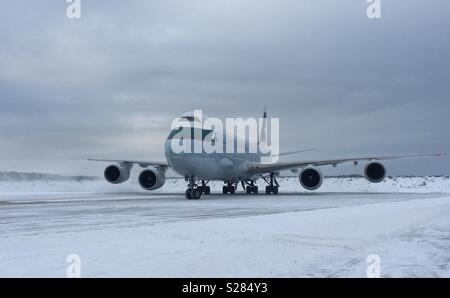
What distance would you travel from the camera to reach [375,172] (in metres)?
32.5

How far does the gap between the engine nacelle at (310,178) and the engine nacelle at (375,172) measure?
3.79 metres

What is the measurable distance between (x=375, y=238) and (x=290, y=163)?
75.3 ft

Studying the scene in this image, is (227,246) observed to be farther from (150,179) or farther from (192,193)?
(150,179)

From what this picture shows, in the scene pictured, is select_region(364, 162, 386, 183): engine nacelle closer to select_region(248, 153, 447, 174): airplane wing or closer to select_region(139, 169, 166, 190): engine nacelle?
select_region(248, 153, 447, 174): airplane wing

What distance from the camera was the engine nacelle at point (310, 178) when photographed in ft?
101

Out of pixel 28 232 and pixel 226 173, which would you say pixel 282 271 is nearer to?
pixel 28 232

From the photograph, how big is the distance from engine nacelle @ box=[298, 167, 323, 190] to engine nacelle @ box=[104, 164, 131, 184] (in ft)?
37.2

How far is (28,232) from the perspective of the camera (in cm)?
1013

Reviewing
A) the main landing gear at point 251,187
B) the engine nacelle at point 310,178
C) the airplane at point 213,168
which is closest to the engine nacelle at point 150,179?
the airplane at point 213,168

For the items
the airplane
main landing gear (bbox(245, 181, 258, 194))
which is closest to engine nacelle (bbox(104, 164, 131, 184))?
the airplane

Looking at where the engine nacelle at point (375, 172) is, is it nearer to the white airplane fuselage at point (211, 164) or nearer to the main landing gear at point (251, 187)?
the white airplane fuselage at point (211, 164)
